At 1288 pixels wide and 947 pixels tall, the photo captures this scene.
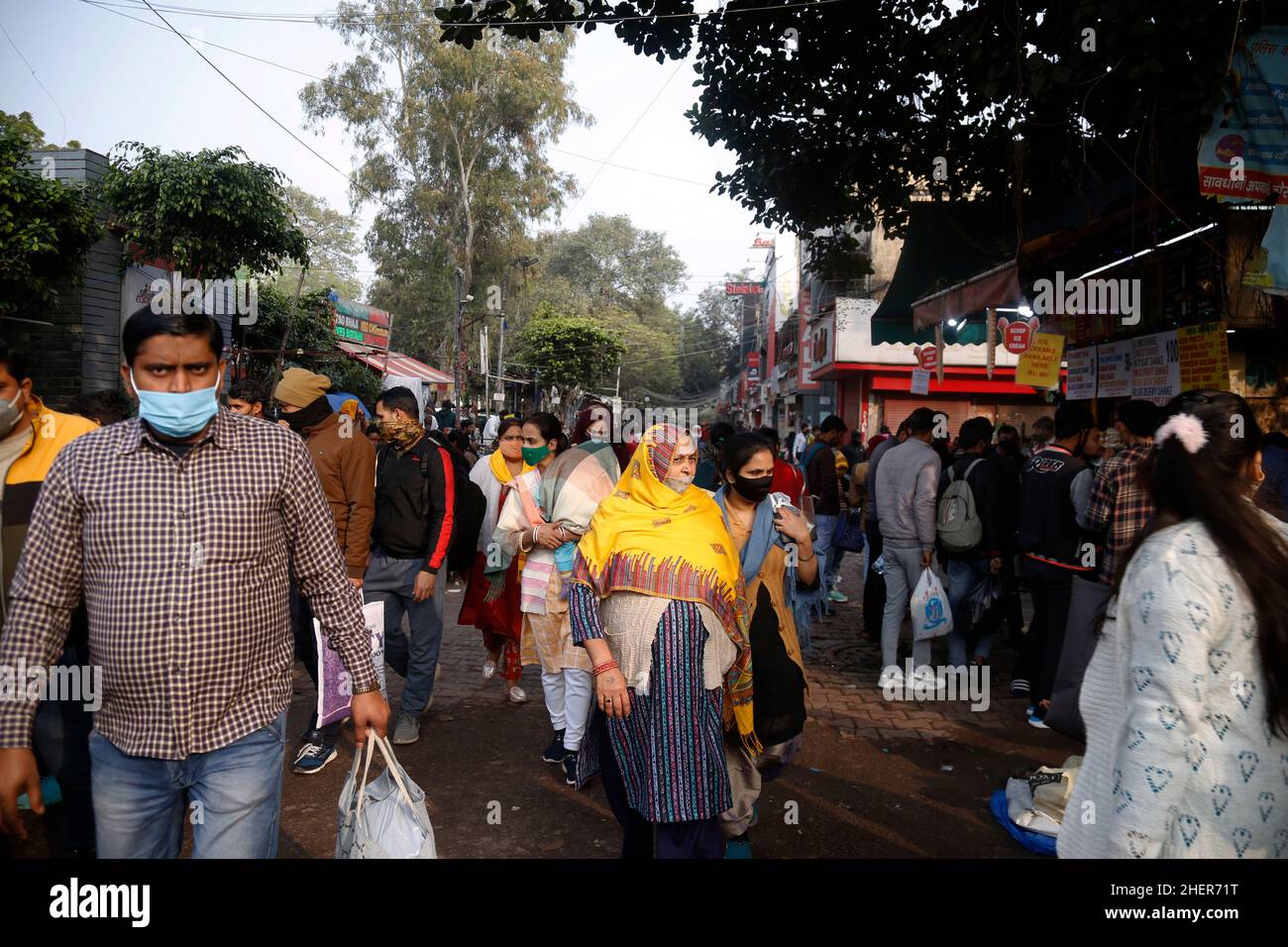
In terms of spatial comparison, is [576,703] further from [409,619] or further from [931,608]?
[931,608]

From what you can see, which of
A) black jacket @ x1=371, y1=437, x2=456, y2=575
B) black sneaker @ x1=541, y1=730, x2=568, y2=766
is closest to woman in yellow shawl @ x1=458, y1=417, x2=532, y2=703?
black jacket @ x1=371, y1=437, x2=456, y2=575

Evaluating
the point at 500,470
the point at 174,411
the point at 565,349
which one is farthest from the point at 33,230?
the point at 565,349

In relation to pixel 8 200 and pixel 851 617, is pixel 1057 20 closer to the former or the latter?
pixel 851 617

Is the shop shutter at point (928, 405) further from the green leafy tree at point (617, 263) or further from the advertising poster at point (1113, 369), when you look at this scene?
the green leafy tree at point (617, 263)

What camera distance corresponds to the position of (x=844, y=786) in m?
4.64

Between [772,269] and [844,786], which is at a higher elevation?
[772,269]

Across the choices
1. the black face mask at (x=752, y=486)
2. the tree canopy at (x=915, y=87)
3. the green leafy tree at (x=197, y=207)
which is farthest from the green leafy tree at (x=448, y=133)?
the black face mask at (x=752, y=486)

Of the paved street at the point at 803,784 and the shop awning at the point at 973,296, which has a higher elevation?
the shop awning at the point at 973,296

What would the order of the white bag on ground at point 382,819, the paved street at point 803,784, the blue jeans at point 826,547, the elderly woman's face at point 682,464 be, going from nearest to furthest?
the white bag on ground at point 382,819 < the elderly woman's face at point 682,464 < the paved street at point 803,784 < the blue jeans at point 826,547

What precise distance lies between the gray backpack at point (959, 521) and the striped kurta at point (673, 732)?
3.83 meters

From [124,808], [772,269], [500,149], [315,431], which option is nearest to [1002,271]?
[315,431]

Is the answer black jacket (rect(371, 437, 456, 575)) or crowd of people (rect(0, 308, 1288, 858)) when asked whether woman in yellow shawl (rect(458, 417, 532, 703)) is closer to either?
crowd of people (rect(0, 308, 1288, 858))

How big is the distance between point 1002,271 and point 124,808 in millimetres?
7583

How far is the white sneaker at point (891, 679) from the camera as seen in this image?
638 centimetres
